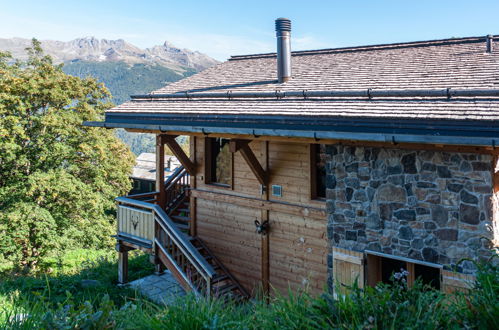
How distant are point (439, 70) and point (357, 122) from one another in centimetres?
258

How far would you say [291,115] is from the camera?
7.35 m

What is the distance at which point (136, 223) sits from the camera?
10234 millimetres

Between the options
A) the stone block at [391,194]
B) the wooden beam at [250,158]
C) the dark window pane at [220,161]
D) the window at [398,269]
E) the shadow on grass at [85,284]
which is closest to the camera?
the stone block at [391,194]

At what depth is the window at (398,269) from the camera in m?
6.68

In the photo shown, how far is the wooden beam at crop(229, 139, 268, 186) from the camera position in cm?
811

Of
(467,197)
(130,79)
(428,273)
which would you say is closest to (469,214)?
(467,197)

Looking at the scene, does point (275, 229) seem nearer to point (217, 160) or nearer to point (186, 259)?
point (186, 259)

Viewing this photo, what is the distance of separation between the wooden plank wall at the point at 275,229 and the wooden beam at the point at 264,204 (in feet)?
0.26

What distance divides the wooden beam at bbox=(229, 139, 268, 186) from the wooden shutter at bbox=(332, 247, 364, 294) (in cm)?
230

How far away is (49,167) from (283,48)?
12755 millimetres

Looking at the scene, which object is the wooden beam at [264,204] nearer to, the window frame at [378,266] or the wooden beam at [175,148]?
the wooden beam at [175,148]

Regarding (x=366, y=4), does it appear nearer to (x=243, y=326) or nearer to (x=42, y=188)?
(x=42, y=188)

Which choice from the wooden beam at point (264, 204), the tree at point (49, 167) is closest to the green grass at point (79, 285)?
the tree at point (49, 167)

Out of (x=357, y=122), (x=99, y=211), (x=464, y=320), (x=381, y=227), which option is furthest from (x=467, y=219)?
(x=99, y=211)
